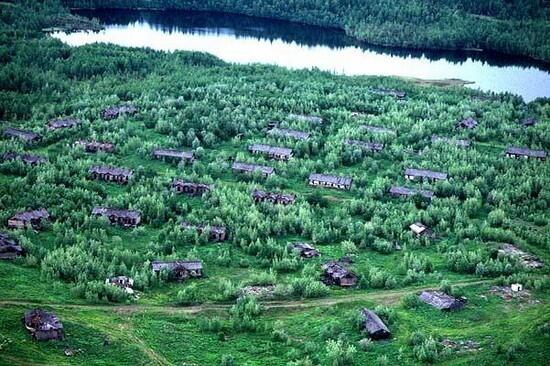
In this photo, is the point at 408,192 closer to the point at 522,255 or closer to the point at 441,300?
the point at 522,255

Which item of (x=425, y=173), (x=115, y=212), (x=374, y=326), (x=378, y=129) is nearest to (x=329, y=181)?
(x=425, y=173)

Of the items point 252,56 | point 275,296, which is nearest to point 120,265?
point 275,296

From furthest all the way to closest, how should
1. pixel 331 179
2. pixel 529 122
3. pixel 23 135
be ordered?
1. pixel 529 122
2. pixel 23 135
3. pixel 331 179

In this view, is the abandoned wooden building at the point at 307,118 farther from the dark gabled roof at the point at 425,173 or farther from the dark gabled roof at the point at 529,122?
the dark gabled roof at the point at 529,122

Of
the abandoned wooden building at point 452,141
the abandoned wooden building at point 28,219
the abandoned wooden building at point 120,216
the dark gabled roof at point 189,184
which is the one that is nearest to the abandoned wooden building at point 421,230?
Result: the dark gabled roof at point 189,184

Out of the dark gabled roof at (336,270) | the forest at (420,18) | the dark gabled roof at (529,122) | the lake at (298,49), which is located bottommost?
the dark gabled roof at (336,270)

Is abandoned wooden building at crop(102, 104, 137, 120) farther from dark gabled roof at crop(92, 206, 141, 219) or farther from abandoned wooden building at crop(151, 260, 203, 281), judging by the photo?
abandoned wooden building at crop(151, 260, 203, 281)
